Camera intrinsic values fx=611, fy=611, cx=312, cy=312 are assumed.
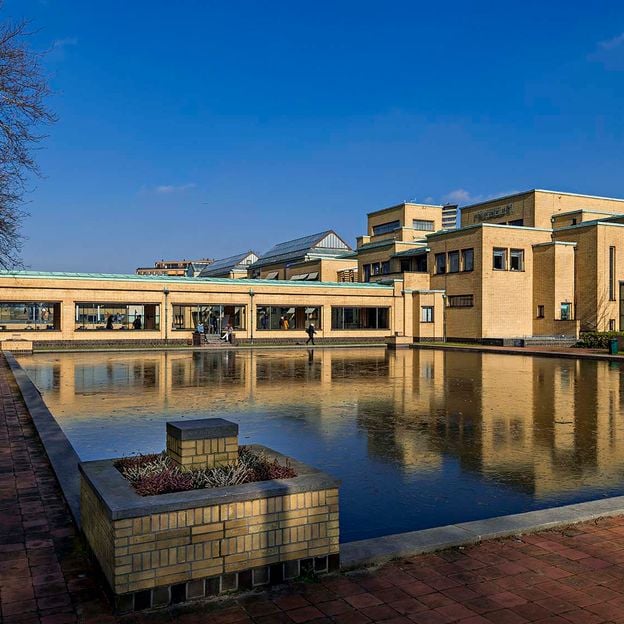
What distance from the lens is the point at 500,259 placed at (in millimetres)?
49094

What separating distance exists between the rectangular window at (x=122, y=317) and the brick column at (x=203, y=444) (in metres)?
41.6

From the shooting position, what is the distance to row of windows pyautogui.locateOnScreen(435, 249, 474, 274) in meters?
49.7

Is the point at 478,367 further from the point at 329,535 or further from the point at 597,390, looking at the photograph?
the point at 329,535

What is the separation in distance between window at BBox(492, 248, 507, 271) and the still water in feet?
79.7

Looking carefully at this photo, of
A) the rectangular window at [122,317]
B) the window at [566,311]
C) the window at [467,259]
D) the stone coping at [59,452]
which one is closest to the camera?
the stone coping at [59,452]

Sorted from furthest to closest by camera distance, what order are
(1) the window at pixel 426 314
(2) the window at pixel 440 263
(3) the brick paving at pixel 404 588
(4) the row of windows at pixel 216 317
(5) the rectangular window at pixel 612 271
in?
(1) the window at pixel 426 314
(2) the window at pixel 440 263
(5) the rectangular window at pixel 612 271
(4) the row of windows at pixel 216 317
(3) the brick paving at pixel 404 588

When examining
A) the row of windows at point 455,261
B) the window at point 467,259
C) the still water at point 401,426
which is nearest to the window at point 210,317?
the row of windows at point 455,261

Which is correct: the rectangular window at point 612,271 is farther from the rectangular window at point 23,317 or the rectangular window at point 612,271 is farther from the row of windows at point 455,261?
the rectangular window at point 23,317

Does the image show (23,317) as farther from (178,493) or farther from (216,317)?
(178,493)

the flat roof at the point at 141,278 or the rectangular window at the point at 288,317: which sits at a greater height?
the flat roof at the point at 141,278

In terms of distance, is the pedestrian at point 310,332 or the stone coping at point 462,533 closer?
the stone coping at point 462,533

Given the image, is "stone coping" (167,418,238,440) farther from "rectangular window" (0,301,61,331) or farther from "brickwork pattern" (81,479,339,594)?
"rectangular window" (0,301,61,331)

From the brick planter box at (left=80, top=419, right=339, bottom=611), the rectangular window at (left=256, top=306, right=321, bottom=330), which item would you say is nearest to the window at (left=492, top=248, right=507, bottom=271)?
the rectangular window at (left=256, top=306, right=321, bottom=330)

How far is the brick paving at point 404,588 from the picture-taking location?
424 cm
